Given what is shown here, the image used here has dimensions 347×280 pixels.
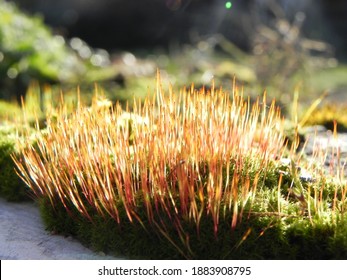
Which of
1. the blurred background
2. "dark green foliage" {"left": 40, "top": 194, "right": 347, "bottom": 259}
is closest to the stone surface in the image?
"dark green foliage" {"left": 40, "top": 194, "right": 347, "bottom": 259}

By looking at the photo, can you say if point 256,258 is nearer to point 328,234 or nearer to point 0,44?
point 328,234

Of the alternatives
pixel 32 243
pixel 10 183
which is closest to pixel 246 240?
pixel 32 243

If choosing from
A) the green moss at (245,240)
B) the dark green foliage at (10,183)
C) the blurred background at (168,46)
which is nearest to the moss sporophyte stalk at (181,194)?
the green moss at (245,240)

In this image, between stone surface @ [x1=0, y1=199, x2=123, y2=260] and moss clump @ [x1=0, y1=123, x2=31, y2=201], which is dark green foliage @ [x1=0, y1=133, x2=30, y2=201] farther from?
stone surface @ [x1=0, y1=199, x2=123, y2=260]

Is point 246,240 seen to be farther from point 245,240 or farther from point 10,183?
point 10,183

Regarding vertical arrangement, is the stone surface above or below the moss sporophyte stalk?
below
